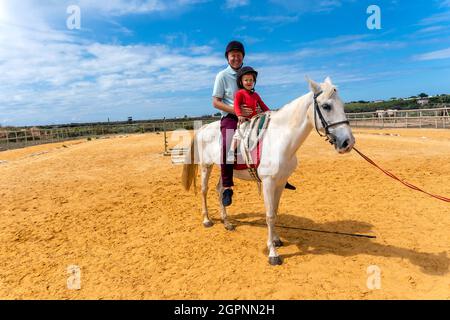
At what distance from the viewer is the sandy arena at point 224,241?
11.4ft

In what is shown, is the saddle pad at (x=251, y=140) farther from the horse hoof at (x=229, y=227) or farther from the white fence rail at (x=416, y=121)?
the white fence rail at (x=416, y=121)

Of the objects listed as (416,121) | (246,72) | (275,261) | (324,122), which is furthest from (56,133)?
(416,121)

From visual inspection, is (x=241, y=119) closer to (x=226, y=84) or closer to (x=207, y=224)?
(x=226, y=84)

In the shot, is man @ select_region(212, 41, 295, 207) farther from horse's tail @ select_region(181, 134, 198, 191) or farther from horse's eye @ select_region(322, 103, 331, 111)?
horse's eye @ select_region(322, 103, 331, 111)

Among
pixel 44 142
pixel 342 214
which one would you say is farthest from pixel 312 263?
pixel 44 142

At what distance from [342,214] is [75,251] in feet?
15.8

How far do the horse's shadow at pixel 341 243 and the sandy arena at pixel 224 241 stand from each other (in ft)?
0.06

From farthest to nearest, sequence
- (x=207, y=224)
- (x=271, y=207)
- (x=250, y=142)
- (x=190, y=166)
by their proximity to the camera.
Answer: (x=190, y=166) < (x=207, y=224) < (x=250, y=142) < (x=271, y=207)

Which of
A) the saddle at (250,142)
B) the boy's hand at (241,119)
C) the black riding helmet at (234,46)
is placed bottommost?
the saddle at (250,142)

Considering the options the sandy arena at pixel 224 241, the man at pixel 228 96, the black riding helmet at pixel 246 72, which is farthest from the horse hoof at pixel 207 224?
the black riding helmet at pixel 246 72

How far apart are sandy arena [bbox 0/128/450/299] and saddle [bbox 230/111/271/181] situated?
4.36 ft

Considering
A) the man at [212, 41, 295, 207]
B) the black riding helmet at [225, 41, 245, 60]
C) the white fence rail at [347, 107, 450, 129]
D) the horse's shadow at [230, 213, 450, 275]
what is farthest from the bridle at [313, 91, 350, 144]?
the white fence rail at [347, 107, 450, 129]

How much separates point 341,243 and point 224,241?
183cm

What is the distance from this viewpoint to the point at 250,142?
165 inches
